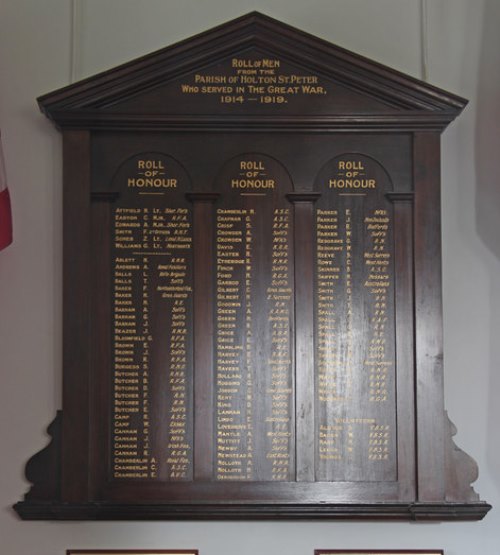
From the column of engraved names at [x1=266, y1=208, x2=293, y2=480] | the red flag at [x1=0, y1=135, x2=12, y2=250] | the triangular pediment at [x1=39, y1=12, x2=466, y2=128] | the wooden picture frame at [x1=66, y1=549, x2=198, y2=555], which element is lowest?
the wooden picture frame at [x1=66, y1=549, x2=198, y2=555]

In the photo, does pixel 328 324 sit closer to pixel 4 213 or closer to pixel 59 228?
pixel 59 228

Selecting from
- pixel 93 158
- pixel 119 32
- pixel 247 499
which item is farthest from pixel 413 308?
pixel 119 32

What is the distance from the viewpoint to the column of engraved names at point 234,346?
345 centimetres

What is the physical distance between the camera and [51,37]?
362 cm

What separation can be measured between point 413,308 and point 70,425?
5.16 ft

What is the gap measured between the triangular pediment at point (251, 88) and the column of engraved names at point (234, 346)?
0.50 m

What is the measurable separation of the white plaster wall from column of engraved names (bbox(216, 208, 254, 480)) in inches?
12.8

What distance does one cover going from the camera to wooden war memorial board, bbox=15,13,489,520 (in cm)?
343

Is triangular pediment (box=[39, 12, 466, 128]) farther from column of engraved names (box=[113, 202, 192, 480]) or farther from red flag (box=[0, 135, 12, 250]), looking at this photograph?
column of engraved names (box=[113, 202, 192, 480])

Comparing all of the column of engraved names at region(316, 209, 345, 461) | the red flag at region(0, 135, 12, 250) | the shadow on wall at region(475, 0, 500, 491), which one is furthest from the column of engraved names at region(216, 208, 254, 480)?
the shadow on wall at region(475, 0, 500, 491)

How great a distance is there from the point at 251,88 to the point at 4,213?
122 centimetres

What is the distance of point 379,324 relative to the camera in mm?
3475

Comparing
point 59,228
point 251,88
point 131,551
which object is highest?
point 251,88

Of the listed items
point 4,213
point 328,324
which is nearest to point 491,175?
point 328,324
